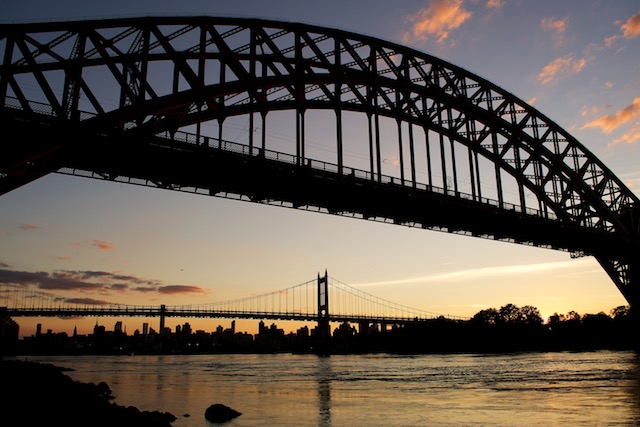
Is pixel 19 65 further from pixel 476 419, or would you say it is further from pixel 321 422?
pixel 476 419

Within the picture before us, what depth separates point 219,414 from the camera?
23172mm

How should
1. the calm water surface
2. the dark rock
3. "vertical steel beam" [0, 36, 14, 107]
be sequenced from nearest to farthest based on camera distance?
1. the calm water surface
2. the dark rock
3. "vertical steel beam" [0, 36, 14, 107]

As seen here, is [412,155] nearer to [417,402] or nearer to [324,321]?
[417,402]

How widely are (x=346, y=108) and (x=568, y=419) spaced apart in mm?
30172

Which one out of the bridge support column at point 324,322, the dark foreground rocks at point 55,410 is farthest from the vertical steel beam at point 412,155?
the bridge support column at point 324,322

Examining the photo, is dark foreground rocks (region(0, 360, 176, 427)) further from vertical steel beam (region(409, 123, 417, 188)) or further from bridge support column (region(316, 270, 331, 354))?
bridge support column (region(316, 270, 331, 354))

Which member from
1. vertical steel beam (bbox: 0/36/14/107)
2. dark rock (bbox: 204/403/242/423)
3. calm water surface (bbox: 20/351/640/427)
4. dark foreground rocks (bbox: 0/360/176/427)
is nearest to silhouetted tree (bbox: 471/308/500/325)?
calm water surface (bbox: 20/351/640/427)

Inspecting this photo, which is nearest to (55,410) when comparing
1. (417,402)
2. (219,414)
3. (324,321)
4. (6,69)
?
(219,414)

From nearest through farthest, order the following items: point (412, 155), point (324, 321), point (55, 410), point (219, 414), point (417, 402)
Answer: point (55, 410), point (219, 414), point (417, 402), point (412, 155), point (324, 321)

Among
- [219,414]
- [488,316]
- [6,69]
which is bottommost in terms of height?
[219,414]

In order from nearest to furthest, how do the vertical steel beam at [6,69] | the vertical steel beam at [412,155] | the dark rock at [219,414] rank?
the dark rock at [219,414] < the vertical steel beam at [6,69] < the vertical steel beam at [412,155]

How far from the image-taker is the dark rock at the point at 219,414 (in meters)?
22.8

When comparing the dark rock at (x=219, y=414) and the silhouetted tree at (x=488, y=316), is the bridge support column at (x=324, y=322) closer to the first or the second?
the silhouetted tree at (x=488, y=316)

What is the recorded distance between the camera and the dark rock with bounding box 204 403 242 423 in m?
22.8
